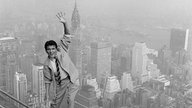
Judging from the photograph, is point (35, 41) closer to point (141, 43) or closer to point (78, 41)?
point (78, 41)

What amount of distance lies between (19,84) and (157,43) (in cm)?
282

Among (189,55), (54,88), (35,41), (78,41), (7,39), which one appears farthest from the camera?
(189,55)

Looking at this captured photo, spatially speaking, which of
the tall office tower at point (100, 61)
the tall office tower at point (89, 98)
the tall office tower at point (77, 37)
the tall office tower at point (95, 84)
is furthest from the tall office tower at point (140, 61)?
the tall office tower at point (77, 37)

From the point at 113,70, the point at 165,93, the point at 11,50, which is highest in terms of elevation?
the point at 11,50

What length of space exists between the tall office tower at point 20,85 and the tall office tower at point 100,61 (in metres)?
1.15

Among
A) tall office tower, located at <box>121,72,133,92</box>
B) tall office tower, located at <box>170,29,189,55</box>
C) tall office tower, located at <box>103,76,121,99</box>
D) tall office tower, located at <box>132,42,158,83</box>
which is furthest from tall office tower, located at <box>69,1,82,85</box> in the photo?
tall office tower, located at <box>170,29,189,55</box>

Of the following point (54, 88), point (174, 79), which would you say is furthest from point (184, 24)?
point (54, 88)

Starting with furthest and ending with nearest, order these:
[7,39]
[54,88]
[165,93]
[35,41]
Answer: [165,93] → [7,39] → [35,41] → [54,88]

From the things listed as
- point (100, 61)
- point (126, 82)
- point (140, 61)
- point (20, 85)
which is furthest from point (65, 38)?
point (140, 61)

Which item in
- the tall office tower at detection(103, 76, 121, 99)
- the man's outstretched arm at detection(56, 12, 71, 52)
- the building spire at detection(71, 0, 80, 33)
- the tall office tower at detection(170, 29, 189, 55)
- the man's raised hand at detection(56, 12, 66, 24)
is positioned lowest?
the tall office tower at detection(103, 76, 121, 99)

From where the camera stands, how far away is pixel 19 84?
440cm

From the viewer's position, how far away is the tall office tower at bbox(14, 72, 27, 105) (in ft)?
13.5

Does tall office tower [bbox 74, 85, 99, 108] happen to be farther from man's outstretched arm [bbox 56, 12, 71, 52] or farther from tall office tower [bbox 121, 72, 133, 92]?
man's outstretched arm [bbox 56, 12, 71, 52]

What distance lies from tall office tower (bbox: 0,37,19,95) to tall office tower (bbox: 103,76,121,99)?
1.68m
